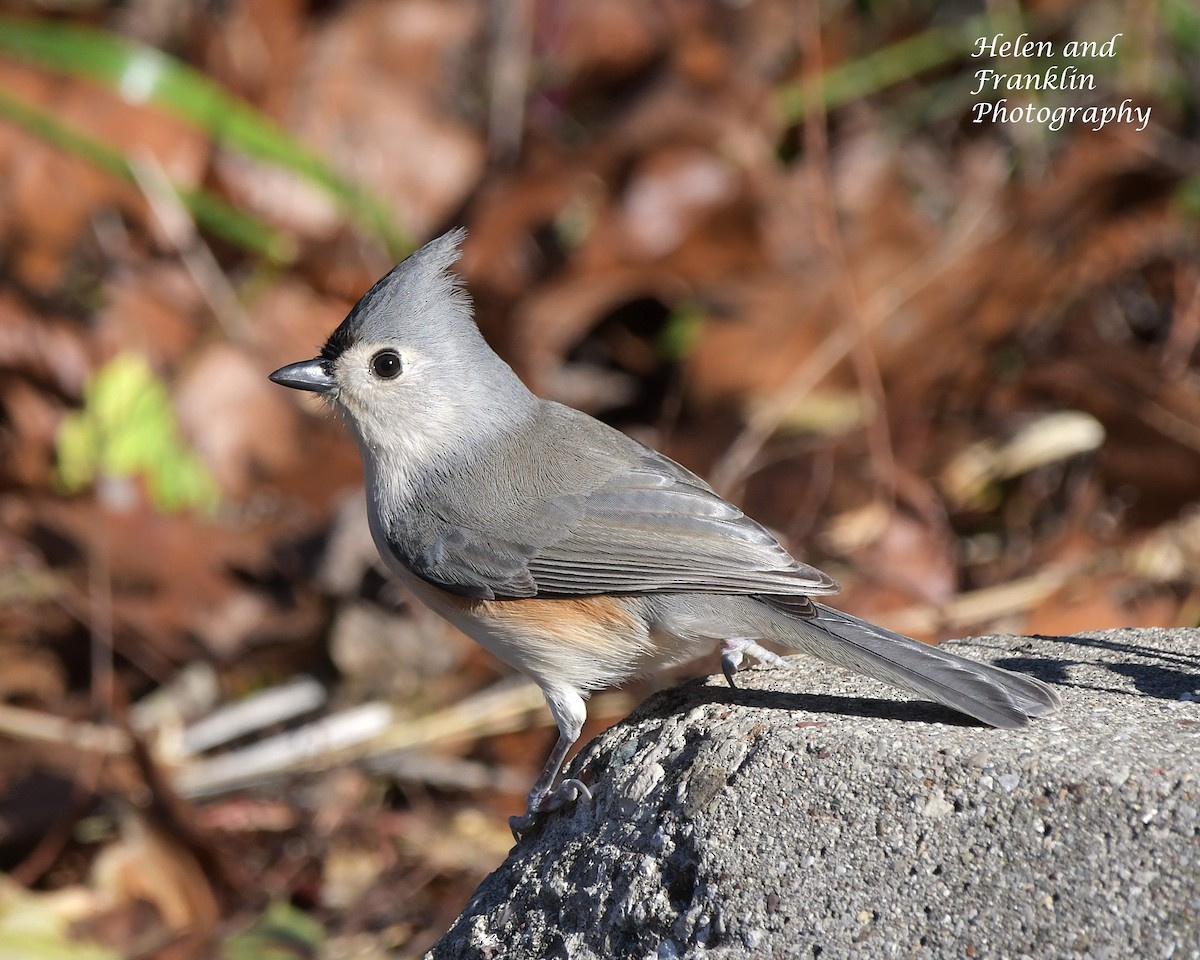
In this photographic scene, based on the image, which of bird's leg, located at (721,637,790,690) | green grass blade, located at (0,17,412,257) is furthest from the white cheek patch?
green grass blade, located at (0,17,412,257)

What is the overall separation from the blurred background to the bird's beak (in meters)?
1.10

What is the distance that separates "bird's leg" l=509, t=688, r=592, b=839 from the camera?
94.3 inches

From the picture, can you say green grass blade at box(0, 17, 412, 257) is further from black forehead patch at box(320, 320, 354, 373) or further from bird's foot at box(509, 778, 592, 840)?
bird's foot at box(509, 778, 592, 840)

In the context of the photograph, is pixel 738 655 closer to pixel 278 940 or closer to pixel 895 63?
pixel 278 940

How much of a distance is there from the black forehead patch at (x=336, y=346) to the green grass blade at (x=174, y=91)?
2.08 m

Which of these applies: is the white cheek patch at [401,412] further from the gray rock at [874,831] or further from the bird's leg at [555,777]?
the gray rock at [874,831]

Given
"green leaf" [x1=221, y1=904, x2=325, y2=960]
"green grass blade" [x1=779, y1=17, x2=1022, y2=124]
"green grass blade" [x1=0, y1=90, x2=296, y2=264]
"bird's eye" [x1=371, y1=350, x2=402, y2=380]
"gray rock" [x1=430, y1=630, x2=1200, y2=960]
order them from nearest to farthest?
"gray rock" [x1=430, y1=630, x2=1200, y2=960] < "bird's eye" [x1=371, y1=350, x2=402, y2=380] < "green leaf" [x1=221, y1=904, x2=325, y2=960] < "green grass blade" [x1=0, y1=90, x2=296, y2=264] < "green grass blade" [x1=779, y1=17, x2=1022, y2=124]

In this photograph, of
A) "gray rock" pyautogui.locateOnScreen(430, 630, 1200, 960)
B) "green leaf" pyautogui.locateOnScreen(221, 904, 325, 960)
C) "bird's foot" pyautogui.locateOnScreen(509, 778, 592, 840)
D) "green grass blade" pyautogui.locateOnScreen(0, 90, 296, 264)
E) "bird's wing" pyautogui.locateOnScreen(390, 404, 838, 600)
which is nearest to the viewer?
"gray rock" pyautogui.locateOnScreen(430, 630, 1200, 960)

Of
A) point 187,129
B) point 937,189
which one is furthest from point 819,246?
point 187,129

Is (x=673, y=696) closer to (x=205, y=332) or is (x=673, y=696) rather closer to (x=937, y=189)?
(x=205, y=332)

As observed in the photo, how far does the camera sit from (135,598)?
4.45 meters

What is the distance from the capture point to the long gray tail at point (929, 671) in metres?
2.09

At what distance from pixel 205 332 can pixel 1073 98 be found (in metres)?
3.69

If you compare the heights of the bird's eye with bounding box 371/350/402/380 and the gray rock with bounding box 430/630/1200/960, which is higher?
the bird's eye with bounding box 371/350/402/380
